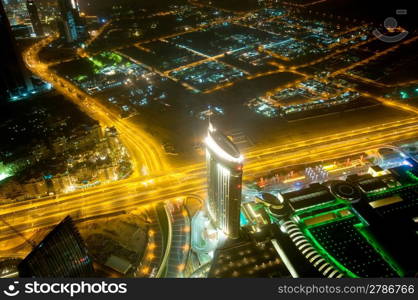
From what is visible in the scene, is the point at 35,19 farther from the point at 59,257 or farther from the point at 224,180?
the point at 224,180

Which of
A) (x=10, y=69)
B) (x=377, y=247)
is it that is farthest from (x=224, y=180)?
(x=10, y=69)

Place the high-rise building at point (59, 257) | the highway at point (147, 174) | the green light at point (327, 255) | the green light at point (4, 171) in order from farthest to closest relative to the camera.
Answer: the green light at point (4, 171) → the highway at point (147, 174) → the green light at point (327, 255) → the high-rise building at point (59, 257)

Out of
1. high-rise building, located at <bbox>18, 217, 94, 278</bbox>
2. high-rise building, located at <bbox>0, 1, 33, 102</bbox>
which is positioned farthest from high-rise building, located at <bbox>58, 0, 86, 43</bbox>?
high-rise building, located at <bbox>18, 217, 94, 278</bbox>

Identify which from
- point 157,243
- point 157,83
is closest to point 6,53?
point 157,83

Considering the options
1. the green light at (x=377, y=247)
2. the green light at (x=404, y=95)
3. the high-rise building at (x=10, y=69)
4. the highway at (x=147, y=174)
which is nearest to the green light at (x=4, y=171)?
the highway at (x=147, y=174)

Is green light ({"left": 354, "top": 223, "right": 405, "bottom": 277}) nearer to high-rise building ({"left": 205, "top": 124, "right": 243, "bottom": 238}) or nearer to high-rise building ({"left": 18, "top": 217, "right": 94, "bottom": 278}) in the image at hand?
high-rise building ({"left": 205, "top": 124, "right": 243, "bottom": 238})

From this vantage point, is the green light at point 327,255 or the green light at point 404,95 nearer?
the green light at point 327,255

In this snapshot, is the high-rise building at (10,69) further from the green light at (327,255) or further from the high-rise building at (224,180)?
the green light at (327,255)

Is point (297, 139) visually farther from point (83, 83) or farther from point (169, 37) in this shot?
point (169, 37)
